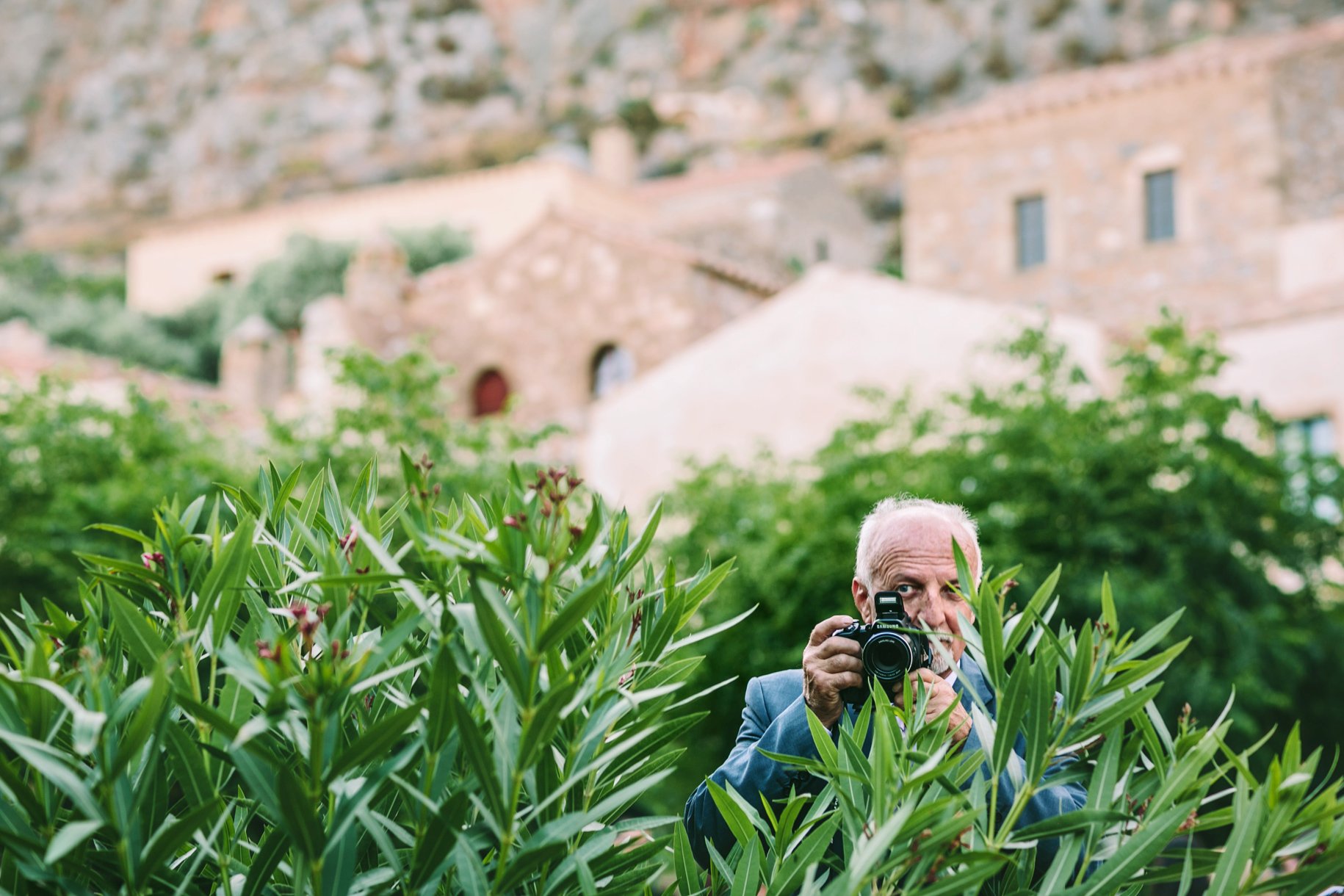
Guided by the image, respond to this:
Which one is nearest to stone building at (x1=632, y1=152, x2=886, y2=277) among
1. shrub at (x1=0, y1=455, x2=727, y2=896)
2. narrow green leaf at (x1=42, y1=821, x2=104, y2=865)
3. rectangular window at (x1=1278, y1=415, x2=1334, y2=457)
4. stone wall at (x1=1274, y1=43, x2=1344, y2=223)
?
stone wall at (x1=1274, y1=43, x2=1344, y2=223)

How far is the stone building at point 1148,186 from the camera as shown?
68.6ft

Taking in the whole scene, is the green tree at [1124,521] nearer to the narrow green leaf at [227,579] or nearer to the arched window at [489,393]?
the narrow green leaf at [227,579]

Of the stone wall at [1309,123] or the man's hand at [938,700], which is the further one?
the stone wall at [1309,123]

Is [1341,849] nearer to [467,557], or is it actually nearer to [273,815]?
[467,557]

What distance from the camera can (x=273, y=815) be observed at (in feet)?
6.75

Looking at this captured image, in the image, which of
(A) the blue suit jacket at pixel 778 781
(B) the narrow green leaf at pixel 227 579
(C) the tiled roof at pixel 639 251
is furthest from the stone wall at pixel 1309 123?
(B) the narrow green leaf at pixel 227 579

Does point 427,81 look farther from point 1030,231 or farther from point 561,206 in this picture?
point 1030,231

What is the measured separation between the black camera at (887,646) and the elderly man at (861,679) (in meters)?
0.02

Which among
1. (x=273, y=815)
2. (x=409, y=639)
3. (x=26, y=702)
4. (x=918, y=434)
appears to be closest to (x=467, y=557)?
(x=409, y=639)

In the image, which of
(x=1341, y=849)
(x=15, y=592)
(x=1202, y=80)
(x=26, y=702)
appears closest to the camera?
(x=26, y=702)

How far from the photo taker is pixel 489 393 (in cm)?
2106

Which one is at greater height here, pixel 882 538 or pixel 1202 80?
pixel 1202 80

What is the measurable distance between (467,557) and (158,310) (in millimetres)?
35440

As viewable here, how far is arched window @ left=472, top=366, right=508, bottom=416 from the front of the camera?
68.6 feet
